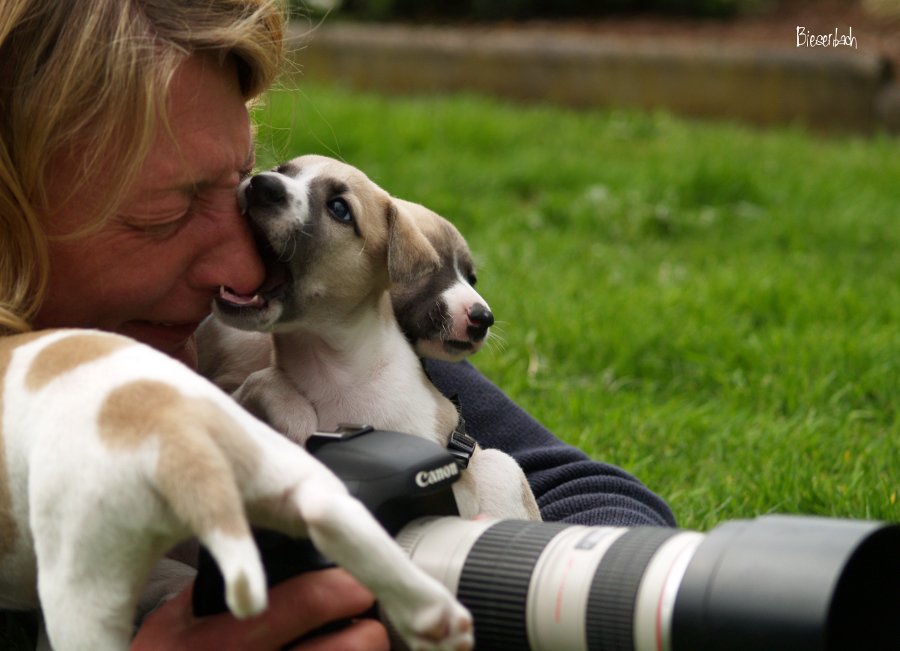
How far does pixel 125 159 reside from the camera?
1997mm

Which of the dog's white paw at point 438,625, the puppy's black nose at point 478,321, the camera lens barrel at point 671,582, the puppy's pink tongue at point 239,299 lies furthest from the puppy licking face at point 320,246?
the dog's white paw at point 438,625

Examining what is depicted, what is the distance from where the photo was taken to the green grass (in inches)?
130

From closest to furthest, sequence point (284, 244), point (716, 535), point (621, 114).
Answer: point (716, 535) < point (284, 244) < point (621, 114)

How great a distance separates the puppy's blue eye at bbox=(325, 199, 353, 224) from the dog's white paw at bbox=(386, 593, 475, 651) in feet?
3.39

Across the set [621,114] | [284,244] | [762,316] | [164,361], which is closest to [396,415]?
[284,244]

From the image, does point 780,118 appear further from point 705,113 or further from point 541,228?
point 541,228

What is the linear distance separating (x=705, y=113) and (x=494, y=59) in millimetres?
1266

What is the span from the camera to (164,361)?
62.3 inches

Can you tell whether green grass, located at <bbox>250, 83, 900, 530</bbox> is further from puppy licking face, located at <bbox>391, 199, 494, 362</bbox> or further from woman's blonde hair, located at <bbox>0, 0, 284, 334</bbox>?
woman's blonde hair, located at <bbox>0, 0, 284, 334</bbox>

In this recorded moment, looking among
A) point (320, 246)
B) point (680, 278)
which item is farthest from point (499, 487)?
point (680, 278)

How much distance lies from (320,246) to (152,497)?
3.11 feet

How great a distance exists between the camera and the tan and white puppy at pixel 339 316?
228 cm

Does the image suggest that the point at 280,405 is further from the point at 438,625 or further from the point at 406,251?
the point at 438,625
